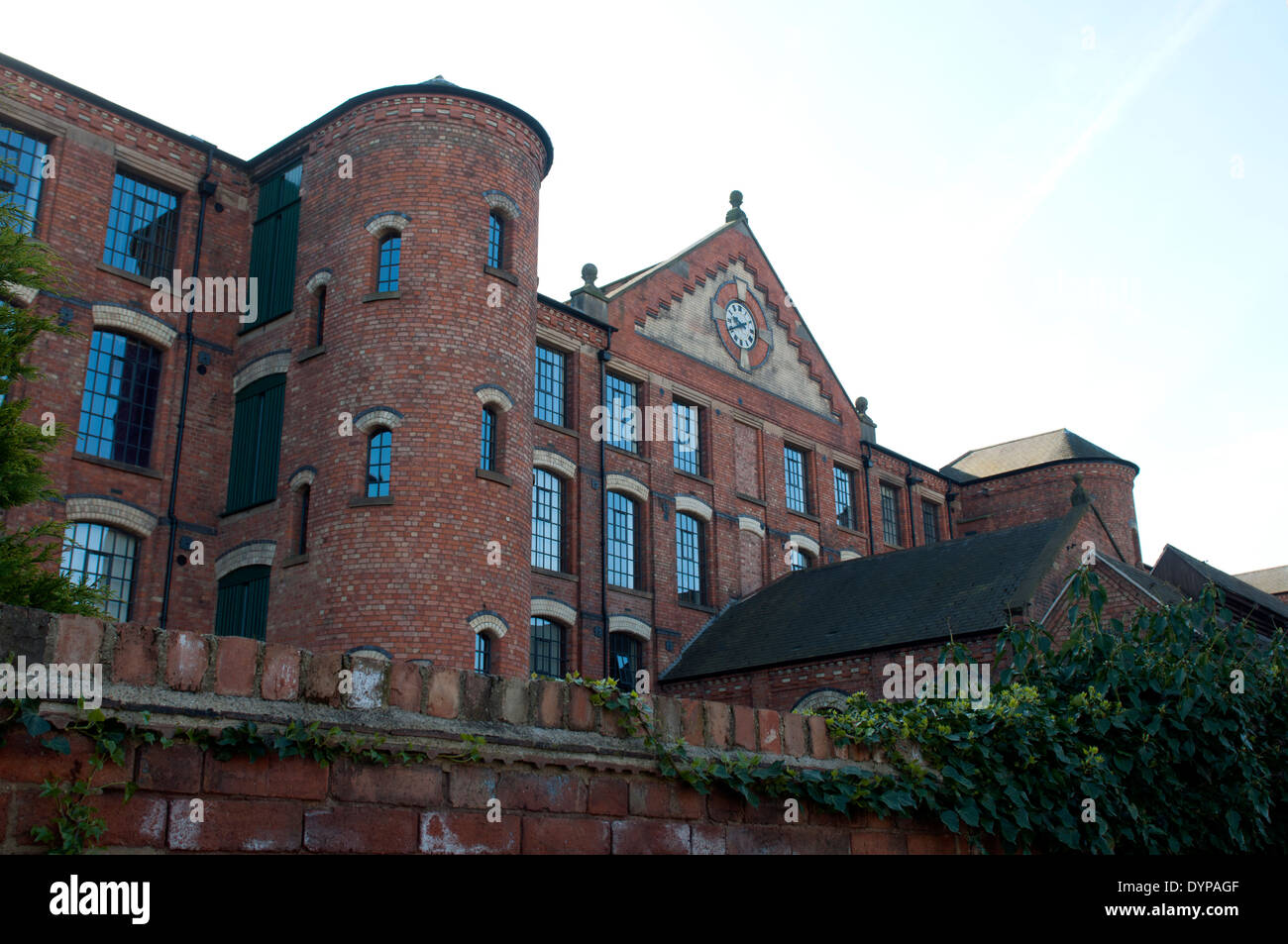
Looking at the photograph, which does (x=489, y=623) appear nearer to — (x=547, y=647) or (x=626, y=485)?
(x=547, y=647)

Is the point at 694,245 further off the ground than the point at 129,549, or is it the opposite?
the point at 694,245

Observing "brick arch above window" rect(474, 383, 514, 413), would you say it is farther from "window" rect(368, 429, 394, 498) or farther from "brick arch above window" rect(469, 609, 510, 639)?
"brick arch above window" rect(469, 609, 510, 639)

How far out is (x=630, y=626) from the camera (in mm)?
23391

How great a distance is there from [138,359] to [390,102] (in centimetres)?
638

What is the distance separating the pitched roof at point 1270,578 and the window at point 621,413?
43.7 meters

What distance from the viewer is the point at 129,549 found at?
18.7m

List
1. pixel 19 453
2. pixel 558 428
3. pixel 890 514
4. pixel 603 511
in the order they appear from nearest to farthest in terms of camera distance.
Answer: pixel 19 453, pixel 558 428, pixel 603 511, pixel 890 514

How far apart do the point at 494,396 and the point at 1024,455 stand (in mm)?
24900

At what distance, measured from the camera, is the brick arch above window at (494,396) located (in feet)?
60.3

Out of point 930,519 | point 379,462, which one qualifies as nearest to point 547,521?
point 379,462

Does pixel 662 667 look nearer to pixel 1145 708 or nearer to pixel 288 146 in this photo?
pixel 288 146

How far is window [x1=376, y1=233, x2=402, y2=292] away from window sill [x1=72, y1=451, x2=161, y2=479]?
507 cm
